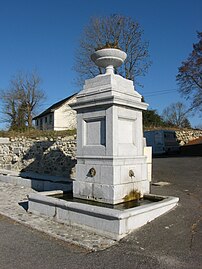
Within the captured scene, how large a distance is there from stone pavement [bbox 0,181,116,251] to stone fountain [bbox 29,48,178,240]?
178 millimetres

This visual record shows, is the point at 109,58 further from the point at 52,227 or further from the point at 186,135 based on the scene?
Result: the point at 186,135

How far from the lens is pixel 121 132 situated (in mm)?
6000

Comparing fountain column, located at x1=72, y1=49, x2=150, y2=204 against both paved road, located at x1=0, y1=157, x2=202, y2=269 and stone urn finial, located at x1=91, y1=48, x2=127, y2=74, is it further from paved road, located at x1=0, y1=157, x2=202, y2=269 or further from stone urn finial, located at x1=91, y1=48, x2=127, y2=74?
paved road, located at x1=0, y1=157, x2=202, y2=269

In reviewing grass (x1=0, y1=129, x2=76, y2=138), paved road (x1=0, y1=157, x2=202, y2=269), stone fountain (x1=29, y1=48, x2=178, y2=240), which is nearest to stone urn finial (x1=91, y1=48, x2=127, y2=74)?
stone fountain (x1=29, y1=48, x2=178, y2=240)

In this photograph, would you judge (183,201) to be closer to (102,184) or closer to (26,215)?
(102,184)

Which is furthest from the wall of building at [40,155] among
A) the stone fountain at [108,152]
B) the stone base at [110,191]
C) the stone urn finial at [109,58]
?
the stone urn finial at [109,58]

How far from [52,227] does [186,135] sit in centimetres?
3037

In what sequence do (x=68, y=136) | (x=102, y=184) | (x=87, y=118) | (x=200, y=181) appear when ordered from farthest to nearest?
(x=68, y=136) < (x=200, y=181) < (x=87, y=118) < (x=102, y=184)

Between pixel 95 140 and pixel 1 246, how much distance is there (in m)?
2.83

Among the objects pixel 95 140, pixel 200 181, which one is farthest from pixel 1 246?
pixel 200 181

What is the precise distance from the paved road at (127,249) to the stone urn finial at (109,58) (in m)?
3.48

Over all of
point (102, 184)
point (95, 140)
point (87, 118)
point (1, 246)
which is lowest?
point (1, 246)

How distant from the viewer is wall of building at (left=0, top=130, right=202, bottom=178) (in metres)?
12.6

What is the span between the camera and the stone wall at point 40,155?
12.6m
